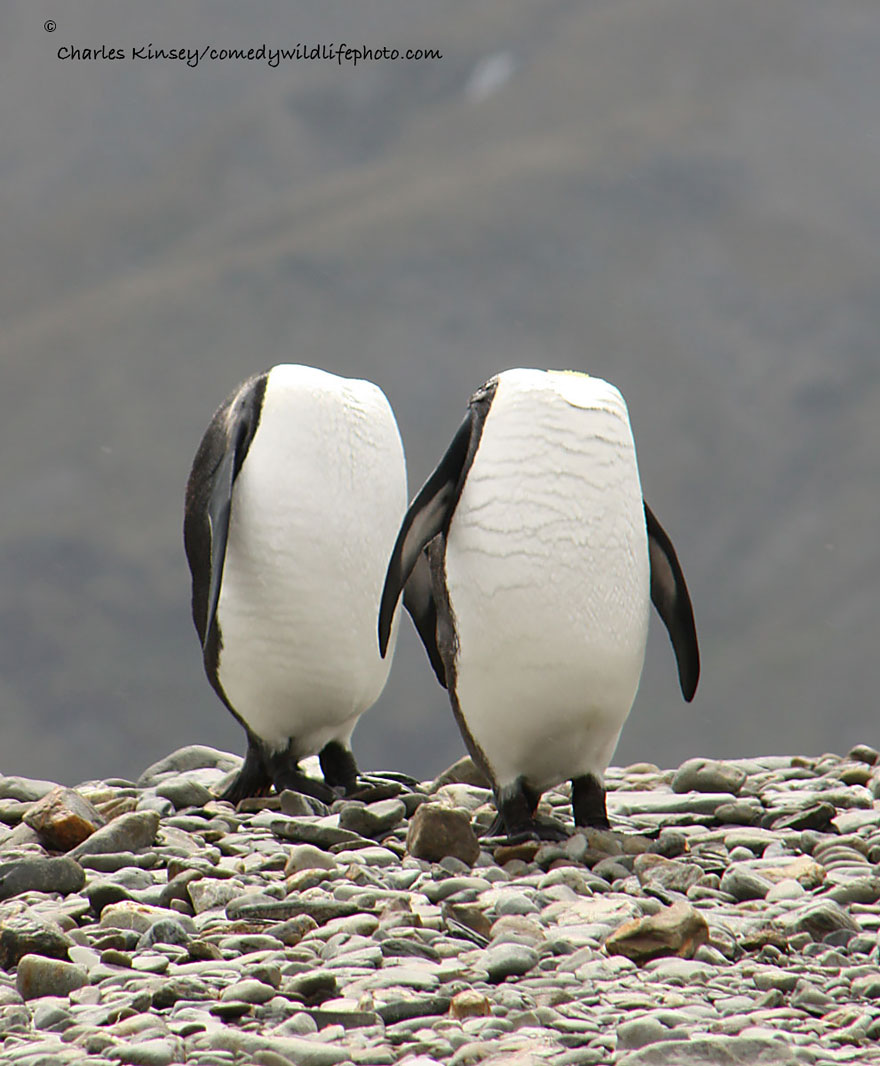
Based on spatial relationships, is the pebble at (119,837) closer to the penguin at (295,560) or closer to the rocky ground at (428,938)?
the rocky ground at (428,938)

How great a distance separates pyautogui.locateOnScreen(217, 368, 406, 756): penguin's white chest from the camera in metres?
5.92

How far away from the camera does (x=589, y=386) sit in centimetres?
517

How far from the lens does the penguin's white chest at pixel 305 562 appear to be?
5.92 meters

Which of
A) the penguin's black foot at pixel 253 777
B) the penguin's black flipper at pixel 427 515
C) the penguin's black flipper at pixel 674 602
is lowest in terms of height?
the penguin's black foot at pixel 253 777

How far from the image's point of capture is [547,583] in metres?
4.87

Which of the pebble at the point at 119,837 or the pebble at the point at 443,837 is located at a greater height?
the pebble at the point at 119,837

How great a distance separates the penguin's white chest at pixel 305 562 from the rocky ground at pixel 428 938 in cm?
53

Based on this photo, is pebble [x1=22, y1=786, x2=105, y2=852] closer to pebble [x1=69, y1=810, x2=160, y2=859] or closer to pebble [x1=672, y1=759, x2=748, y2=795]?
pebble [x1=69, y1=810, x2=160, y2=859]

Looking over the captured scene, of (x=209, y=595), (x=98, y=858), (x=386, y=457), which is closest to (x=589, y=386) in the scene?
(x=386, y=457)

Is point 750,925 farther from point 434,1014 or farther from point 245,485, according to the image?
point 245,485

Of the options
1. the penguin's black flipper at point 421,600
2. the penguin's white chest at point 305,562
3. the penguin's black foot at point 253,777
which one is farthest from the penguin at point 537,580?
the penguin's black foot at point 253,777

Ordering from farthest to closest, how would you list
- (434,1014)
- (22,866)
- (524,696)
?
1. (524,696)
2. (22,866)
3. (434,1014)

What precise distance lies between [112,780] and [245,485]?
1.96 meters

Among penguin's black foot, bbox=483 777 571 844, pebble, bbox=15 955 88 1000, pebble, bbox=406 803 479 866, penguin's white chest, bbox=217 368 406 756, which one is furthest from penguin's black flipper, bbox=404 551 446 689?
pebble, bbox=15 955 88 1000
